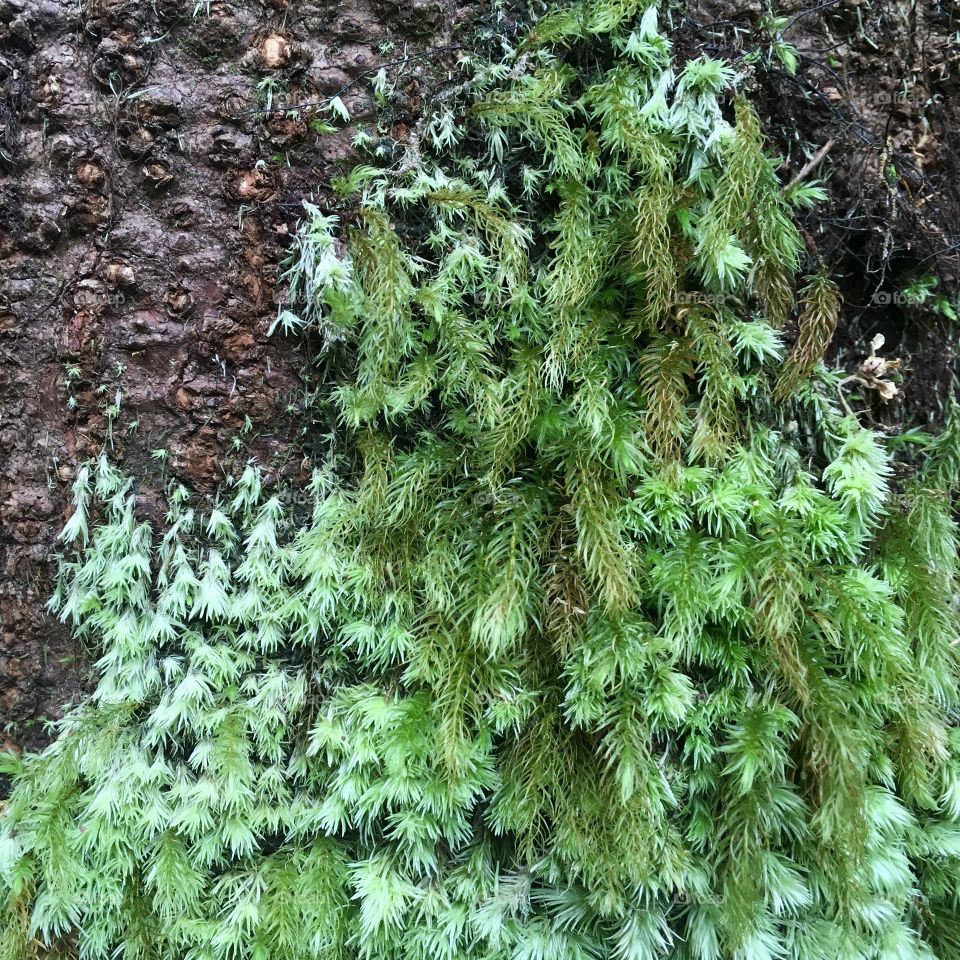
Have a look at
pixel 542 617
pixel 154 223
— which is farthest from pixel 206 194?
pixel 542 617

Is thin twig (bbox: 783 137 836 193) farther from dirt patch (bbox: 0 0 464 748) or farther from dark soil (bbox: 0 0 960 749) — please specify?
dirt patch (bbox: 0 0 464 748)

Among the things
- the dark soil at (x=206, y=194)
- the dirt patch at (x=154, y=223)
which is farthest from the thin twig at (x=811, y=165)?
the dirt patch at (x=154, y=223)

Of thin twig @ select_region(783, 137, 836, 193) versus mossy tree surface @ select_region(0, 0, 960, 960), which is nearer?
mossy tree surface @ select_region(0, 0, 960, 960)

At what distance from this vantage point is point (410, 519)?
1.21m

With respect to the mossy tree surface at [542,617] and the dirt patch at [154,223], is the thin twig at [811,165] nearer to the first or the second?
the mossy tree surface at [542,617]

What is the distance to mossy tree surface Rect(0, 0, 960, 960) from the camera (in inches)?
43.5

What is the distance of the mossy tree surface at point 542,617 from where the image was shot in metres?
1.11

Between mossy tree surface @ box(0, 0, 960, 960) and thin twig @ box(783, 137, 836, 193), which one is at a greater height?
thin twig @ box(783, 137, 836, 193)

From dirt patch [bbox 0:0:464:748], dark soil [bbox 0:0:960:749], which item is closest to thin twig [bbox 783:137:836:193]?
dark soil [bbox 0:0:960:749]

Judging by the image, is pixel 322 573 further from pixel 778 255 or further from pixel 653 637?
pixel 778 255

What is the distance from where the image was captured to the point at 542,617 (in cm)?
116

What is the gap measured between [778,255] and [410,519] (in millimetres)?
808

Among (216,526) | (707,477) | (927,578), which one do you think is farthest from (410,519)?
(927,578)

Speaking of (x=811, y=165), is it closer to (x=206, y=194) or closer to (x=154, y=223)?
(x=206, y=194)
